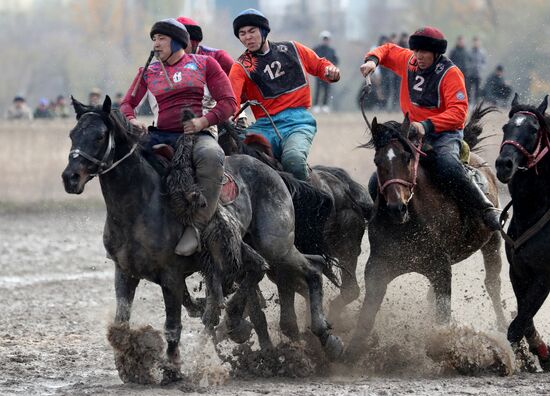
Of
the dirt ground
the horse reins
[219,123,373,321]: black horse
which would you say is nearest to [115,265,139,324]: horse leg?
the dirt ground

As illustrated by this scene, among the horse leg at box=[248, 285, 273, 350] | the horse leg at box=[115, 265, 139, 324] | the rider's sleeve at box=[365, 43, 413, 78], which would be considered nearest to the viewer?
the horse leg at box=[115, 265, 139, 324]

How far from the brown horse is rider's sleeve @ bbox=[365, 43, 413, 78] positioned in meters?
0.95

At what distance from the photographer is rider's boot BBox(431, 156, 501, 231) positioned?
9039 millimetres

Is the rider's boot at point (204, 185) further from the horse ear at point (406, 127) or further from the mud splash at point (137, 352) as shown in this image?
the horse ear at point (406, 127)

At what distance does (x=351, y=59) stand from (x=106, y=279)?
959 inches

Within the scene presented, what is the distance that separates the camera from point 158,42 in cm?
830

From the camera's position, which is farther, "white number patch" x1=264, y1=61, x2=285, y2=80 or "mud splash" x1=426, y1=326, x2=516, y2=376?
"white number patch" x1=264, y1=61, x2=285, y2=80

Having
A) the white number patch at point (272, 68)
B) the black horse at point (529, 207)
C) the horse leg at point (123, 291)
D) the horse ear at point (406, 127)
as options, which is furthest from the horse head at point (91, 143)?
the black horse at point (529, 207)

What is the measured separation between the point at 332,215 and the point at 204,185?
1.84 metres

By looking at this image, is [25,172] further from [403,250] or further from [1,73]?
[1,73]

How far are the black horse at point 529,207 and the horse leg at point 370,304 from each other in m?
0.96

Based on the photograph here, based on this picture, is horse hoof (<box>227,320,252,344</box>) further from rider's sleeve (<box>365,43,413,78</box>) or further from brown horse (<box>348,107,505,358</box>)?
rider's sleeve (<box>365,43,413,78</box>)

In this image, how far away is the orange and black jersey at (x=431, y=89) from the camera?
9117 millimetres

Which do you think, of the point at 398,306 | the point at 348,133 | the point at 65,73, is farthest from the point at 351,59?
the point at 398,306
